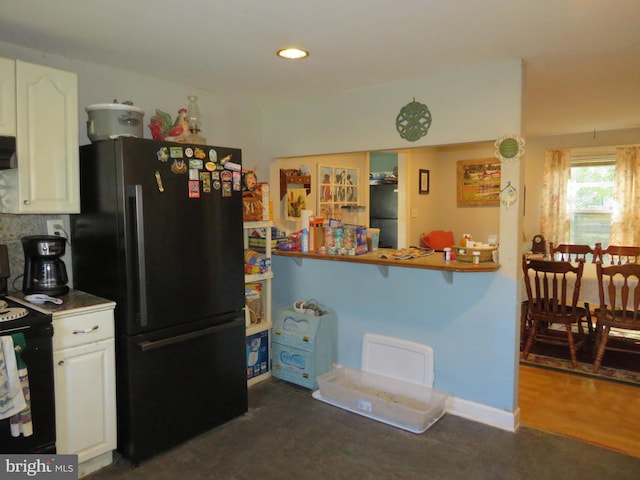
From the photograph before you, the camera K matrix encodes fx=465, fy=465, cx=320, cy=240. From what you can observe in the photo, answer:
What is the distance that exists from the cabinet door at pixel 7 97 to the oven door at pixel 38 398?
0.92m

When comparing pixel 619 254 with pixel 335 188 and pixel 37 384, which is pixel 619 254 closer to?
pixel 335 188

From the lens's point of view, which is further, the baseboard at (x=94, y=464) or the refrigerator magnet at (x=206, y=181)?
the refrigerator magnet at (x=206, y=181)

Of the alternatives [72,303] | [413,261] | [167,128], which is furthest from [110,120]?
[413,261]

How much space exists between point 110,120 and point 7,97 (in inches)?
17.4

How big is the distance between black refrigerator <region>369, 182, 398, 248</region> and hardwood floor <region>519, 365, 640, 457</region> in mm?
2179

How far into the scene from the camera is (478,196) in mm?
5938

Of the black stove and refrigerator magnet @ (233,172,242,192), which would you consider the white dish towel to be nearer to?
the black stove

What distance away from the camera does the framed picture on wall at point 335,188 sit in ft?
14.6

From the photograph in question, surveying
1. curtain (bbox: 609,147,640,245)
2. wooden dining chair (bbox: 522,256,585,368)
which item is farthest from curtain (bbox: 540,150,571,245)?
wooden dining chair (bbox: 522,256,585,368)

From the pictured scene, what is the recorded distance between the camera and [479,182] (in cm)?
591

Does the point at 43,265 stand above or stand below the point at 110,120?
below

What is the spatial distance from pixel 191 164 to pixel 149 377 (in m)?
1.13

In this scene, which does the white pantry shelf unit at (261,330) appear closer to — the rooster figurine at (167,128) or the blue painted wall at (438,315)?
the blue painted wall at (438,315)

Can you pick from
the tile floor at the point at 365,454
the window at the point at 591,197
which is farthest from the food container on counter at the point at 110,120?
the window at the point at 591,197
